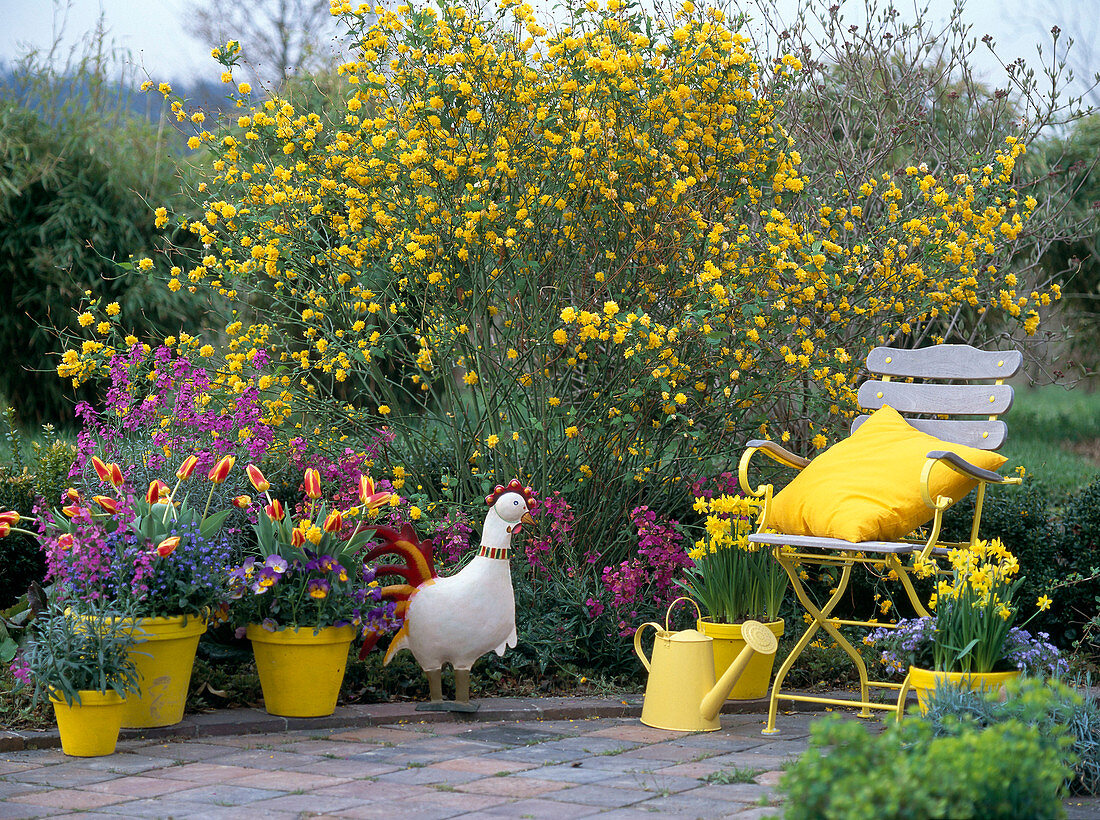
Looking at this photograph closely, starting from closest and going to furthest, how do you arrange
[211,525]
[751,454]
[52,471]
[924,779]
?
[924,779] → [211,525] → [751,454] → [52,471]

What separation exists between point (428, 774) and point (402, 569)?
95cm

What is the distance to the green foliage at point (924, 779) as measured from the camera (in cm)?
176

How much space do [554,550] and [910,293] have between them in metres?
1.74

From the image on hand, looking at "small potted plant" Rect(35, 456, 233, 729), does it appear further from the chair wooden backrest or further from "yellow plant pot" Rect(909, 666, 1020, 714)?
the chair wooden backrest

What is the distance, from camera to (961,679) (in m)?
3.01

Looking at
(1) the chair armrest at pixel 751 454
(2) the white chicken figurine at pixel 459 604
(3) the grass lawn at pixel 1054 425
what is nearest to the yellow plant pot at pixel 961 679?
(1) the chair armrest at pixel 751 454

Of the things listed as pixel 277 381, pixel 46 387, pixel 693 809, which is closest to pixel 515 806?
pixel 693 809

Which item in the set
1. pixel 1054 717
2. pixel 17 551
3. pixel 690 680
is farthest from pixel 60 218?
pixel 1054 717

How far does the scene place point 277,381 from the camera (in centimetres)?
445

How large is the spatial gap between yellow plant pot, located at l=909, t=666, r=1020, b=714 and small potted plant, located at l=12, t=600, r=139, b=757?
6.96 feet

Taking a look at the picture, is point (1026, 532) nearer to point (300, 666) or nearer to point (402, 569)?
point (402, 569)

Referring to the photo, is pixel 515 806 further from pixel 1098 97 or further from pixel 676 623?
pixel 1098 97

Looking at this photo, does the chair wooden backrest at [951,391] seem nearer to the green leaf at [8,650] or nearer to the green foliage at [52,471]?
the green leaf at [8,650]

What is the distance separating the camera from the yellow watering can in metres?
3.58
